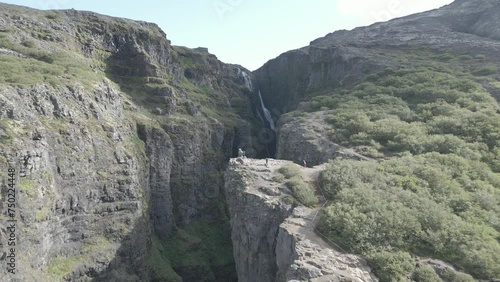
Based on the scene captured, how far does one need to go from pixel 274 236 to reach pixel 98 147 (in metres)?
21.8

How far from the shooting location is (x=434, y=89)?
49.0 meters

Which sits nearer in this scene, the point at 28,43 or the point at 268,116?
the point at 28,43

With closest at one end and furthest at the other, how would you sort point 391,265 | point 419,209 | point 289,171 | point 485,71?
1. point 391,265
2. point 419,209
3. point 289,171
4. point 485,71

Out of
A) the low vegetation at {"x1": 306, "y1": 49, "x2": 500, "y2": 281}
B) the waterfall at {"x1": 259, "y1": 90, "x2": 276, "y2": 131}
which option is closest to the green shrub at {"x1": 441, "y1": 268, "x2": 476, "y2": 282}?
the low vegetation at {"x1": 306, "y1": 49, "x2": 500, "y2": 281}

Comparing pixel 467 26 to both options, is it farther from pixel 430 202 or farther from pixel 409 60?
pixel 430 202

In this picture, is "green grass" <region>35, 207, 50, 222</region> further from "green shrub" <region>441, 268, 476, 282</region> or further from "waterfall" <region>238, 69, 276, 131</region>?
"waterfall" <region>238, 69, 276, 131</region>

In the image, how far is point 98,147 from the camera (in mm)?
36750

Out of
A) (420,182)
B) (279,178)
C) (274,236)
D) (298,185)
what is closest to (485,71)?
(420,182)

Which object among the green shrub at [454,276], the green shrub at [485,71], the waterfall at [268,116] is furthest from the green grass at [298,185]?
the waterfall at [268,116]

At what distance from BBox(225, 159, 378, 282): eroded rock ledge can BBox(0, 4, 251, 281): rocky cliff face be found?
14.2m

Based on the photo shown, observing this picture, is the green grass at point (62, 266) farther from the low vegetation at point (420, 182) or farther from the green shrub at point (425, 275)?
the green shrub at point (425, 275)

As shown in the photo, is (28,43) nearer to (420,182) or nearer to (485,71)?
(420,182)

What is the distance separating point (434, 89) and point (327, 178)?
3084 centimetres

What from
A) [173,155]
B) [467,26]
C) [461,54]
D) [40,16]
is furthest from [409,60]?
[40,16]
